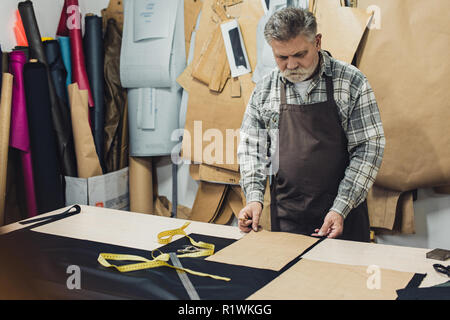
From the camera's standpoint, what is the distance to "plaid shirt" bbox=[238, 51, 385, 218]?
5.53ft

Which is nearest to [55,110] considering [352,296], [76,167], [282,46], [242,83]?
[76,167]

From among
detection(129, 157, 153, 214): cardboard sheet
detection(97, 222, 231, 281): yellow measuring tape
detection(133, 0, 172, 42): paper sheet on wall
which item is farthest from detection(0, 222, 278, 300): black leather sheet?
detection(133, 0, 172, 42): paper sheet on wall

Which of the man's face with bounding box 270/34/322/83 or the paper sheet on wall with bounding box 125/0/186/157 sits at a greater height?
the man's face with bounding box 270/34/322/83

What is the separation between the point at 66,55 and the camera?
9.66 feet

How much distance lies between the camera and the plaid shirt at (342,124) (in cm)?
169

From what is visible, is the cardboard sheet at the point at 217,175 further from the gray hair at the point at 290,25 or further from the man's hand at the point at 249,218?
the gray hair at the point at 290,25

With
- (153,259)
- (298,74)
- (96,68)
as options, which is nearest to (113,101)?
(96,68)

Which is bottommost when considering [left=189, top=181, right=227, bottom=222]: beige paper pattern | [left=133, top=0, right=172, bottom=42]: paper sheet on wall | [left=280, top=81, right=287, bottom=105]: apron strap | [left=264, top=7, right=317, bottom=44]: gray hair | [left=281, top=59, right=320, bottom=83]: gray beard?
[left=189, top=181, right=227, bottom=222]: beige paper pattern

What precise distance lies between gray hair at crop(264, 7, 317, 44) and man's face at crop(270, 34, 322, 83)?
0.02m

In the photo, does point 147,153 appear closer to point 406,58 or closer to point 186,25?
point 186,25

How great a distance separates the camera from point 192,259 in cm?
131

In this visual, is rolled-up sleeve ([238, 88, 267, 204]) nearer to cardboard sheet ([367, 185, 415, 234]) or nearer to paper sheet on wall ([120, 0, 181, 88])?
cardboard sheet ([367, 185, 415, 234])

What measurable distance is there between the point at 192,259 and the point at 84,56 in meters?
2.19

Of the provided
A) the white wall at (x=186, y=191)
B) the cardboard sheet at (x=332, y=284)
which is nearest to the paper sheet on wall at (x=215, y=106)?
the white wall at (x=186, y=191)
